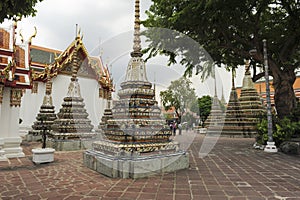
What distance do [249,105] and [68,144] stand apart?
16.7 meters

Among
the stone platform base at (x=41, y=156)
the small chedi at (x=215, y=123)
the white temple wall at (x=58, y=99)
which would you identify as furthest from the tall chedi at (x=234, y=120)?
the stone platform base at (x=41, y=156)

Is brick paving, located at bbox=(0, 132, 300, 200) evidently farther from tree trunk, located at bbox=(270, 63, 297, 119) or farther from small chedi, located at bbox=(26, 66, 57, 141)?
small chedi, located at bbox=(26, 66, 57, 141)

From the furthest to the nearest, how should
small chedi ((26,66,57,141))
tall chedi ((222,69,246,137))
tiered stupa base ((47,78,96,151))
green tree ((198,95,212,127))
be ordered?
1. green tree ((198,95,212,127))
2. tall chedi ((222,69,246,137))
3. small chedi ((26,66,57,141))
4. tiered stupa base ((47,78,96,151))

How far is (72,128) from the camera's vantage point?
11.5 meters

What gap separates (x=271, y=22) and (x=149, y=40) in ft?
23.7

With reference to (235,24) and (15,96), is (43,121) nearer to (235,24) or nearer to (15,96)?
(15,96)

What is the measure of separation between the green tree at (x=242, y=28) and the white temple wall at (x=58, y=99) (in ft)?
36.3

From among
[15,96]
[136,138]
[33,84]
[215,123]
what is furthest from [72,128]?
[215,123]

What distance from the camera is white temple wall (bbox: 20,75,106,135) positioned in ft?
60.9

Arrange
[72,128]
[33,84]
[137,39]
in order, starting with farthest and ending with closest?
[33,84], [72,128], [137,39]

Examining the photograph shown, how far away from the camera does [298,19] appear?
10.7 meters

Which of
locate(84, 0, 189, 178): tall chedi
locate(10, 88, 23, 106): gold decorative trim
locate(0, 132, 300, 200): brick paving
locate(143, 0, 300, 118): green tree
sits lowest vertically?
locate(0, 132, 300, 200): brick paving

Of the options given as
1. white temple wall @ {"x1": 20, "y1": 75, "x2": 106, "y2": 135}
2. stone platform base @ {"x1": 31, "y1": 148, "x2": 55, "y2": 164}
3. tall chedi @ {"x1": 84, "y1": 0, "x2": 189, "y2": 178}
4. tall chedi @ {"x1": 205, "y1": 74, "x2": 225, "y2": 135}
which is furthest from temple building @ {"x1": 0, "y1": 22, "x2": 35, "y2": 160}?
tall chedi @ {"x1": 205, "y1": 74, "x2": 225, "y2": 135}

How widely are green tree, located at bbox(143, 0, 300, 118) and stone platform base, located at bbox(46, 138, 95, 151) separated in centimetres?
657
